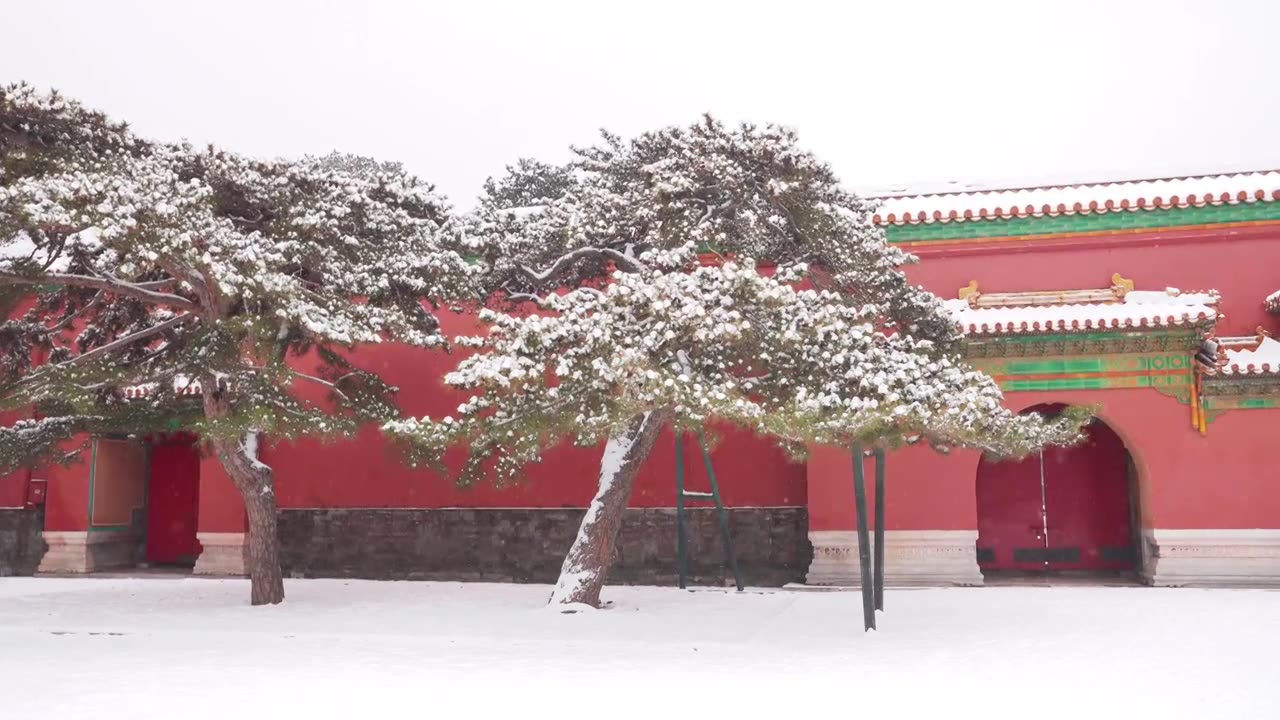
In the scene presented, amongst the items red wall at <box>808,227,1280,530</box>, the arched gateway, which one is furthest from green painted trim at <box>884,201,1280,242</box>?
the arched gateway

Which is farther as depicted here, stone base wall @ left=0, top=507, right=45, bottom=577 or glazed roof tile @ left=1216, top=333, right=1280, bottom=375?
stone base wall @ left=0, top=507, right=45, bottom=577

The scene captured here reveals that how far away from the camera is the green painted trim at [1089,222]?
13.1 m

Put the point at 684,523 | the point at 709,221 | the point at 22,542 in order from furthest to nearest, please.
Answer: the point at 22,542 → the point at 684,523 → the point at 709,221

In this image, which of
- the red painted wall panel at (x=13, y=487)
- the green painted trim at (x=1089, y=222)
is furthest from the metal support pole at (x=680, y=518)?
the red painted wall panel at (x=13, y=487)

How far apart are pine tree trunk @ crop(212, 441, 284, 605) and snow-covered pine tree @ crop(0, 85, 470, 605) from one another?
0.05ft

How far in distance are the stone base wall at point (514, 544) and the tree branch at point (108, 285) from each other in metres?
4.90

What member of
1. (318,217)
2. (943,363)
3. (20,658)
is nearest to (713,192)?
(943,363)

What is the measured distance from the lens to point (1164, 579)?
1197cm

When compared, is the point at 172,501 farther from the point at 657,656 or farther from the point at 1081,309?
the point at 1081,309

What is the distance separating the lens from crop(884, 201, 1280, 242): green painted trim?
1315 cm

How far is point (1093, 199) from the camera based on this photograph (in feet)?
43.6

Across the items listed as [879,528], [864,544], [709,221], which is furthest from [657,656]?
[709,221]

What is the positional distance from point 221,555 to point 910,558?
962cm

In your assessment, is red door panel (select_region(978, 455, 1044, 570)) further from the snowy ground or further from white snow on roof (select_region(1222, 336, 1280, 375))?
white snow on roof (select_region(1222, 336, 1280, 375))
